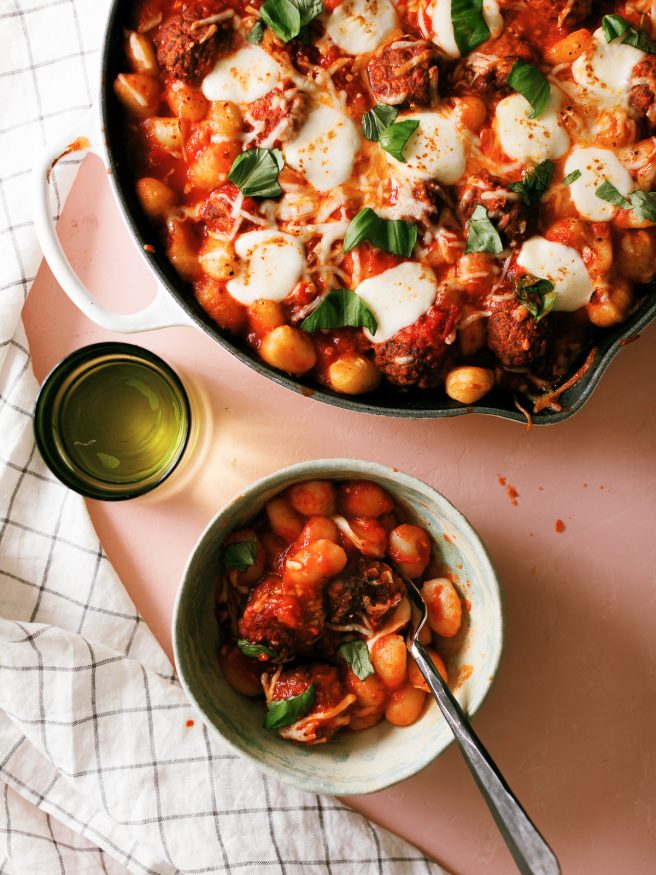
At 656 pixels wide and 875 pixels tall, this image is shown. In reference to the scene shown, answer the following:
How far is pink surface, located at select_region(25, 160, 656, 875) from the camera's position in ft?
8.96

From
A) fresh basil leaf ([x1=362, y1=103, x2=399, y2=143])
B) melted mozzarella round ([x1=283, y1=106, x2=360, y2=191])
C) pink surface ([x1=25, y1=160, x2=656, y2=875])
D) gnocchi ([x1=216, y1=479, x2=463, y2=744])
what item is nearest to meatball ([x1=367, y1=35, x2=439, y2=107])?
fresh basil leaf ([x1=362, y1=103, x2=399, y2=143])

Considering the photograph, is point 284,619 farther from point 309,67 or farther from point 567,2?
point 567,2

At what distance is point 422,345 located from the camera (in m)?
2.32

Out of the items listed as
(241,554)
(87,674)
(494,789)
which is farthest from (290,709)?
(87,674)

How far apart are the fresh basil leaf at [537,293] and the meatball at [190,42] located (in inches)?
39.3

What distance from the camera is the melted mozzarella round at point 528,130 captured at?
2.34m

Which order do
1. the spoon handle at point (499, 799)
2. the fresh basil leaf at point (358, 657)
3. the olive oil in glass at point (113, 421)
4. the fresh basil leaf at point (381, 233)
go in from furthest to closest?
the olive oil in glass at point (113, 421)
the fresh basil leaf at point (358, 657)
the fresh basil leaf at point (381, 233)
the spoon handle at point (499, 799)

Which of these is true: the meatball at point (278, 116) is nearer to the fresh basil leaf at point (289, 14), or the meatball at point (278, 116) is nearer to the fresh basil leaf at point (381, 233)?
the fresh basil leaf at point (289, 14)

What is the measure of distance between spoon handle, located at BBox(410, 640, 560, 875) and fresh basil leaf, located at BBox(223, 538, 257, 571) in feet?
1.82

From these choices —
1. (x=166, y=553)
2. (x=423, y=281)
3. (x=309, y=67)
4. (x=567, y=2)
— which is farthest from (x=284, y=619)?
(x=567, y=2)

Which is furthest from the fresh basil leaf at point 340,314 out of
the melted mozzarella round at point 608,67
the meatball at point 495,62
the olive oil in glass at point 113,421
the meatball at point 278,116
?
the melted mozzarella round at point 608,67

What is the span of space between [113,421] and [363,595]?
3.14ft

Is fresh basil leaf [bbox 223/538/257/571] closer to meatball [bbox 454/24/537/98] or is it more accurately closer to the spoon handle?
the spoon handle

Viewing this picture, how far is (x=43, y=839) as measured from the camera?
9.39ft
